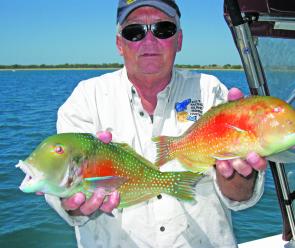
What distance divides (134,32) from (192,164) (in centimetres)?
155

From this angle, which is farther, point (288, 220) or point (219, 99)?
point (288, 220)

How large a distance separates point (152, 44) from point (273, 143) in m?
1.73

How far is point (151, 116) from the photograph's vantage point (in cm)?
393

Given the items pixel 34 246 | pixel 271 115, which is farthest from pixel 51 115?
pixel 271 115

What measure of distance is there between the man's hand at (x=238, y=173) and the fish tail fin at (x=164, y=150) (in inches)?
14.1

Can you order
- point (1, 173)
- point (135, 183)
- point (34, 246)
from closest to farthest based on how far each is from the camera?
point (135, 183) → point (34, 246) → point (1, 173)

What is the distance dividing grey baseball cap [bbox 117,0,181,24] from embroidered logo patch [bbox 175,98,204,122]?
893 millimetres

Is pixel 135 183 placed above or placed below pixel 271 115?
below

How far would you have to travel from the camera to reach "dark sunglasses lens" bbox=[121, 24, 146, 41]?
3842 millimetres

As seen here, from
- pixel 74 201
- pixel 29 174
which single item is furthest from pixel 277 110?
pixel 29 174

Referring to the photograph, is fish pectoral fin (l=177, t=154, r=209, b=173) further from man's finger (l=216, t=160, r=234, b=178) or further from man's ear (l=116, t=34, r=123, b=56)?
man's ear (l=116, t=34, r=123, b=56)

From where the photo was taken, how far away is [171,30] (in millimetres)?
3908

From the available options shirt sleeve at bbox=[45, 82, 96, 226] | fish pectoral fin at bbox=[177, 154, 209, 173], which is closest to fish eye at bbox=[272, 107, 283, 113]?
fish pectoral fin at bbox=[177, 154, 209, 173]

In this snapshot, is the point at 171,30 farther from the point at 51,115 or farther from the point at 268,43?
the point at 51,115
